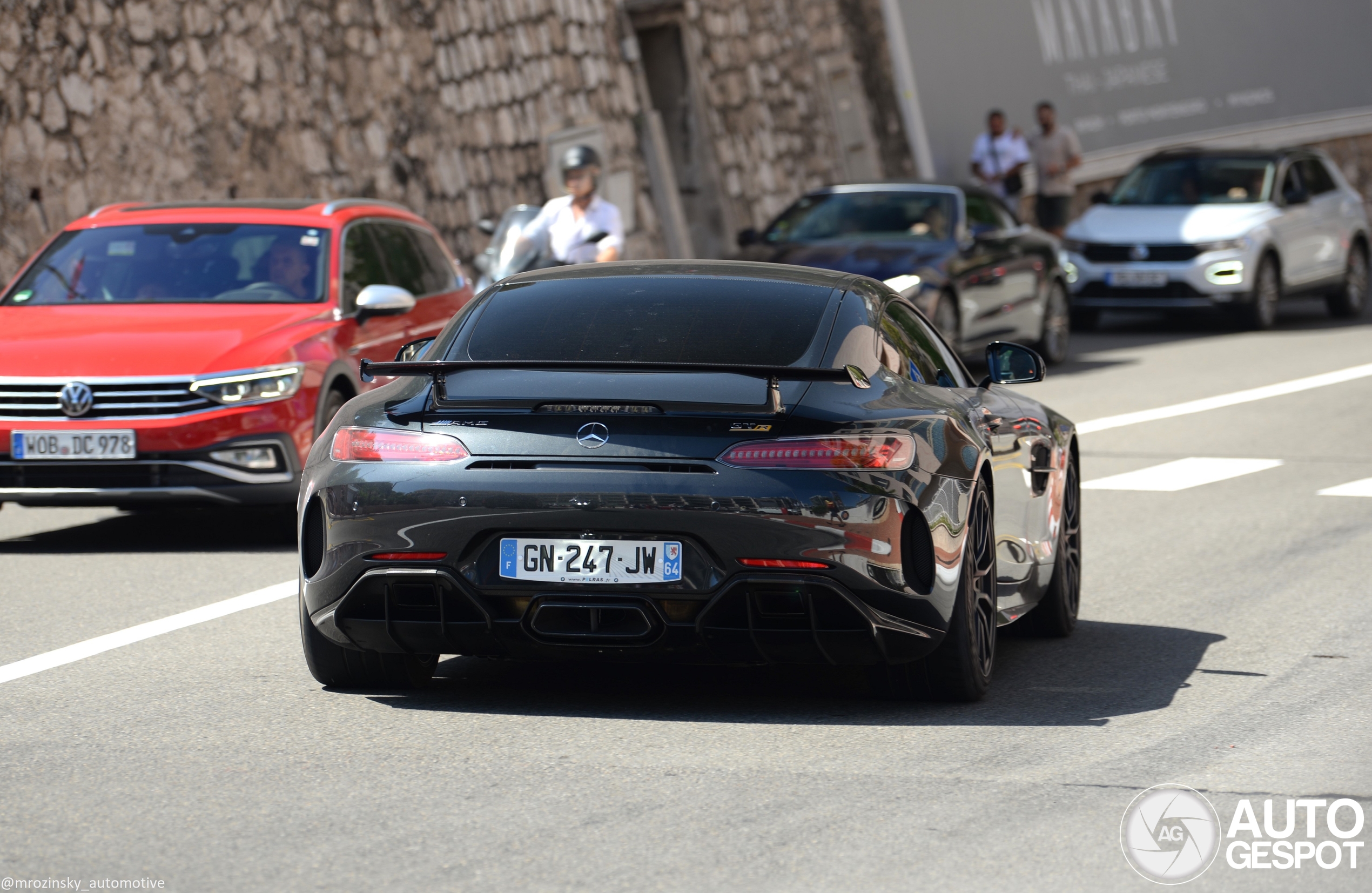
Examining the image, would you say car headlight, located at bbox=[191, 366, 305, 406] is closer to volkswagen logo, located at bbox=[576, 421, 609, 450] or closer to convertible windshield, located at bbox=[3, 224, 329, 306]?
convertible windshield, located at bbox=[3, 224, 329, 306]

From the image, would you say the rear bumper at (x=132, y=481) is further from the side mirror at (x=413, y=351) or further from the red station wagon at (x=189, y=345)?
the side mirror at (x=413, y=351)

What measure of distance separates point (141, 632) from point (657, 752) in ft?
8.67

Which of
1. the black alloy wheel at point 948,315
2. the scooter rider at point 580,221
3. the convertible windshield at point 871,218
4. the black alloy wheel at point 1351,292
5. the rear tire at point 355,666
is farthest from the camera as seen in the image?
the black alloy wheel at point 1351,292

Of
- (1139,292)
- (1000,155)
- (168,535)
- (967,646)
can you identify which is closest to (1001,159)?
(1000,155)

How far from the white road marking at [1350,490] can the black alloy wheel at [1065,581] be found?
3694 millimetres

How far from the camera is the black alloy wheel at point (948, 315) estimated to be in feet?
53.2

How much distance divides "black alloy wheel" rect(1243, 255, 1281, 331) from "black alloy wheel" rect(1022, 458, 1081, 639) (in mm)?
14253

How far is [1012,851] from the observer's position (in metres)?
4.50

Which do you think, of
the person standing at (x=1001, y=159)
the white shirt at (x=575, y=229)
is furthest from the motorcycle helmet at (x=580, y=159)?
the person standing at (x=1001, y=159)

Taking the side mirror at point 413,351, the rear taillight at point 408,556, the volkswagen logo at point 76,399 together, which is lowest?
the rear taillight at point 408,556

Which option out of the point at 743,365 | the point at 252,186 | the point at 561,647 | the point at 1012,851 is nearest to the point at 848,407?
the point at 743,365

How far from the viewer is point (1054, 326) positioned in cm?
1902

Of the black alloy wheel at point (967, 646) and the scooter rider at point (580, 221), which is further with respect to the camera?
the scooter rider at point (580, 221)

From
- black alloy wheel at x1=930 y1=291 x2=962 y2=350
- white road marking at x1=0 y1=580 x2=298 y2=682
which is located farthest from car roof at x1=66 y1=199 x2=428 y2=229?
black alloy wheel at x1=930 y1=291 x2=962 y2=350
